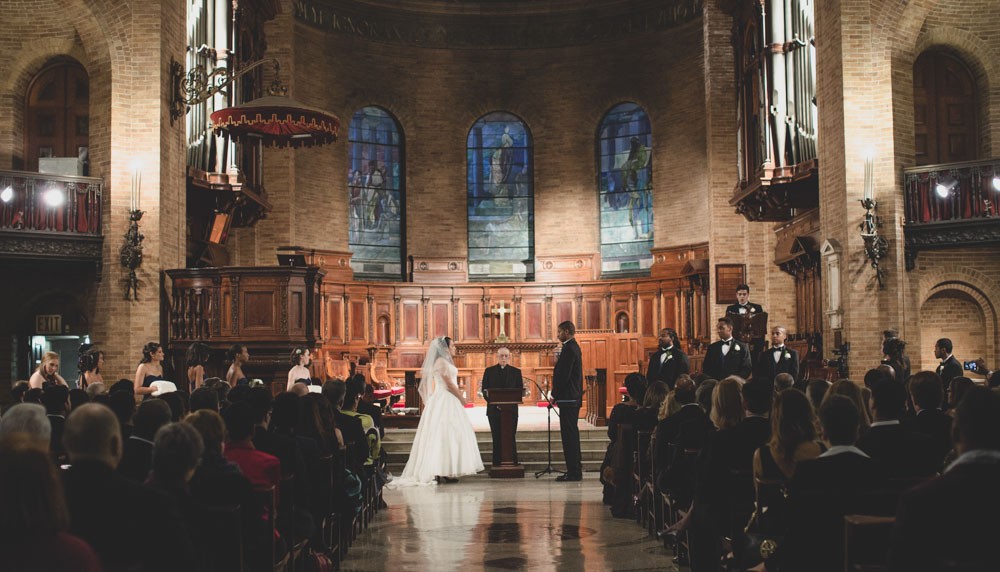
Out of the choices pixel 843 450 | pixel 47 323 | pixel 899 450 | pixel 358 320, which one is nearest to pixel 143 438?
pixel 843 450

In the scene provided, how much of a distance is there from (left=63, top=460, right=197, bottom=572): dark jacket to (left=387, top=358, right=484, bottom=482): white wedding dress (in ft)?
33.4

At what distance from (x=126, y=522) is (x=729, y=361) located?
9.93 m

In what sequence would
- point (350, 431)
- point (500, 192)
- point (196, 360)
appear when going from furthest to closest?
point (500, 192), point (196, 360), point (350, 431)

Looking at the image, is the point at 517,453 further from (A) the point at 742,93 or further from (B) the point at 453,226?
(B) the point at 453,226

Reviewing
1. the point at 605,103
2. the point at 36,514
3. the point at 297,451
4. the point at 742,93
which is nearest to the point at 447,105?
the point at 605,103

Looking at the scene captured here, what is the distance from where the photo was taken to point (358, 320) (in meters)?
25.0

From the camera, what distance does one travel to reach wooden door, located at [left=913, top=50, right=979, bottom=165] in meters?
17.6

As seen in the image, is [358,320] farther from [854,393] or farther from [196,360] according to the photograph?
[854,393]

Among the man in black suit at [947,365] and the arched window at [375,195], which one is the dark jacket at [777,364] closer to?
the man in black suit at [947,365]

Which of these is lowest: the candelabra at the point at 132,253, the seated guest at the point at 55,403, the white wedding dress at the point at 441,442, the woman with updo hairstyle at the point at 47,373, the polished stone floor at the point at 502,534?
the polished stone floor at the point at 502,534

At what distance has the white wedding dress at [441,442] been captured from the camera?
13898 mm

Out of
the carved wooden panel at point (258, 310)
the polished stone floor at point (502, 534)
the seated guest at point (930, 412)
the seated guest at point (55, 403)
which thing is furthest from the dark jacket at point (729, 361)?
the seated guest at point (55, 403)

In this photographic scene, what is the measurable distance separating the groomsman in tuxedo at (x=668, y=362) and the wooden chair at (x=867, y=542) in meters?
8.67

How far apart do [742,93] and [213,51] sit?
31.8 feet
